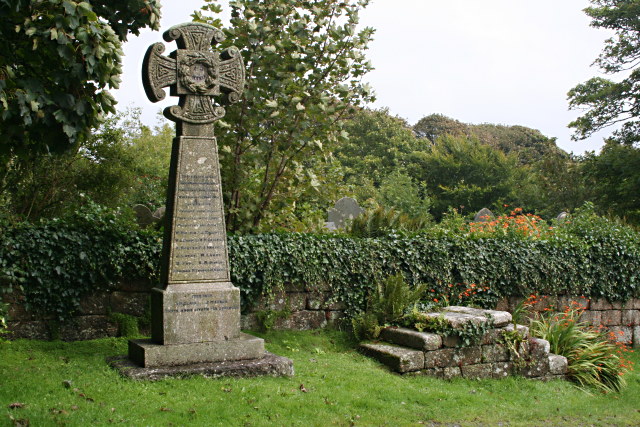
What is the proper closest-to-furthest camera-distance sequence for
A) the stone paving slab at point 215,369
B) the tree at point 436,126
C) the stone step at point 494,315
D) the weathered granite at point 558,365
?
the stone paving slab at point 215,369 < the stone step at point 494,315 < the weathered granite at point 558,365 < the tree at point 436,126

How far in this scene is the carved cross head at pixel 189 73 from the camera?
20.8 ft

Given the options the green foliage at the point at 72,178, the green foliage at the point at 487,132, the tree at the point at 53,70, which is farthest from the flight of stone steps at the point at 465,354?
the green foliage at the point at 487,132

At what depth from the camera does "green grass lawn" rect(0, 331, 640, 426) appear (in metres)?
5.02

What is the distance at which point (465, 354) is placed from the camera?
25.9 ft

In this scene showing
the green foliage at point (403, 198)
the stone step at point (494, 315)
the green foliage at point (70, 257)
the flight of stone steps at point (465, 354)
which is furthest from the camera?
the green foliage at point (403, 198)

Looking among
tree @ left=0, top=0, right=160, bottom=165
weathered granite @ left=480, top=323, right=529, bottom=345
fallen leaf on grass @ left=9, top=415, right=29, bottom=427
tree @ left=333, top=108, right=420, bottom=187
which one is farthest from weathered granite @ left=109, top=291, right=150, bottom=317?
tree @ left=333, top=108, right=420, bottom=187

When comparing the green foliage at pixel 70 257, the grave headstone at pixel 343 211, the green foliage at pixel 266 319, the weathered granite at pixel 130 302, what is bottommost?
the green foliage at pixel 266 319

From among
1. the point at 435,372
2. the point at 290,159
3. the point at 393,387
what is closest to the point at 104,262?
the point at 290,159

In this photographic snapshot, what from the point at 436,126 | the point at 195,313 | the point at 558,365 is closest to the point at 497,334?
the point at 558,365

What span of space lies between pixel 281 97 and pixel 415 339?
3.74 m

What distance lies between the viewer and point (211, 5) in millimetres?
8484

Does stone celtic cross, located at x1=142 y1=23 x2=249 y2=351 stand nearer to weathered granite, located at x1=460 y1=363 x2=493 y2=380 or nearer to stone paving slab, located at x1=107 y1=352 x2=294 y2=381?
stone paving slab, located at x1=107 y1=352 x2=294 y2=381

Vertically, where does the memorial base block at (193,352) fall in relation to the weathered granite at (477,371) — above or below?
above

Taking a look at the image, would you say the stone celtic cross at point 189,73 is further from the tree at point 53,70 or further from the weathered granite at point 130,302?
the weathered granite at point 130,302
